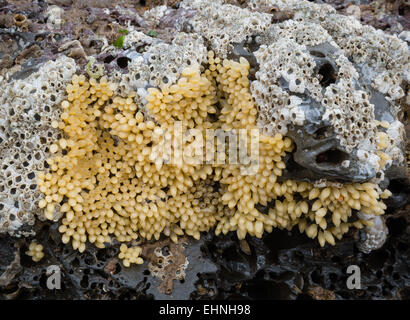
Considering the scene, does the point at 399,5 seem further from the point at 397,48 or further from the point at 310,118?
the point at 310,118

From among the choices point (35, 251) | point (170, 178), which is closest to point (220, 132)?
point (170, 178)

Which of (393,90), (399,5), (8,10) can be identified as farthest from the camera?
(399,5)

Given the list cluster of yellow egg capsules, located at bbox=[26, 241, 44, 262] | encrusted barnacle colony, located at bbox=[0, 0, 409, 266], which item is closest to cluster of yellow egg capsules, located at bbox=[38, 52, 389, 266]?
encrusted barnacle colony, located at bbox=[0, 0, 409, 266]

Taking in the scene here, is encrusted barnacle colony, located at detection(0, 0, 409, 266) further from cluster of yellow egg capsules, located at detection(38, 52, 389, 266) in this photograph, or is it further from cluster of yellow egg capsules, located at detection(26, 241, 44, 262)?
cluster of yellow egg capsules, located at detection(26, 241, 44, 262)

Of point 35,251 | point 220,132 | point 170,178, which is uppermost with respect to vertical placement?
point 220,132

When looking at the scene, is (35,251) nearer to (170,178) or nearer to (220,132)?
(170,178)
